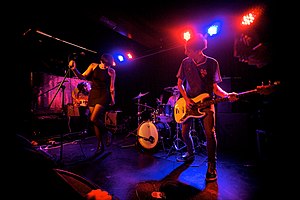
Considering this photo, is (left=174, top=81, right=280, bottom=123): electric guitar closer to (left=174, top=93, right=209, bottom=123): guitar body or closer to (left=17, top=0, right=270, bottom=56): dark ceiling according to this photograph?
(left=174, top=93, right=209, bottom=123): guitar body

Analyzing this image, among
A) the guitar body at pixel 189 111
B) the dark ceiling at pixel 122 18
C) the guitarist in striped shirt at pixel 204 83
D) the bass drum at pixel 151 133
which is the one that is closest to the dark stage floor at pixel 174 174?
the bass drum at pixel 151 133

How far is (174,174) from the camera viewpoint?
9.47 feet

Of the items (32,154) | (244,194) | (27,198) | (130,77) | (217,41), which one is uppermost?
(217,41)

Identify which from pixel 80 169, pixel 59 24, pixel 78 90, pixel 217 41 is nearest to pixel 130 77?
pixel 78 90

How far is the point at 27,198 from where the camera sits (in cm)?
62

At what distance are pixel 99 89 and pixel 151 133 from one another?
189 cm

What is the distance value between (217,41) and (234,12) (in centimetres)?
128

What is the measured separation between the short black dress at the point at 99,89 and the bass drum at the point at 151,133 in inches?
55.3

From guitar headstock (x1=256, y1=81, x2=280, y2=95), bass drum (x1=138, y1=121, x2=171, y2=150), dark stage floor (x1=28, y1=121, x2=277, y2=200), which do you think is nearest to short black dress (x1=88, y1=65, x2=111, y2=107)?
dark stage floor (x1=28, y1=121, x2=277, y2=200)

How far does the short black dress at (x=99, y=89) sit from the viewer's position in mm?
3979

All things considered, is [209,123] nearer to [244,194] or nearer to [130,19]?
[244,194]

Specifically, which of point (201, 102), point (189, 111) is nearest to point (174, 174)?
point (189, 111)

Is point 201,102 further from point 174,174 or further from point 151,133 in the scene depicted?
point 151,133

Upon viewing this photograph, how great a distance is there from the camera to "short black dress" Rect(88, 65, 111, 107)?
3.98 m
